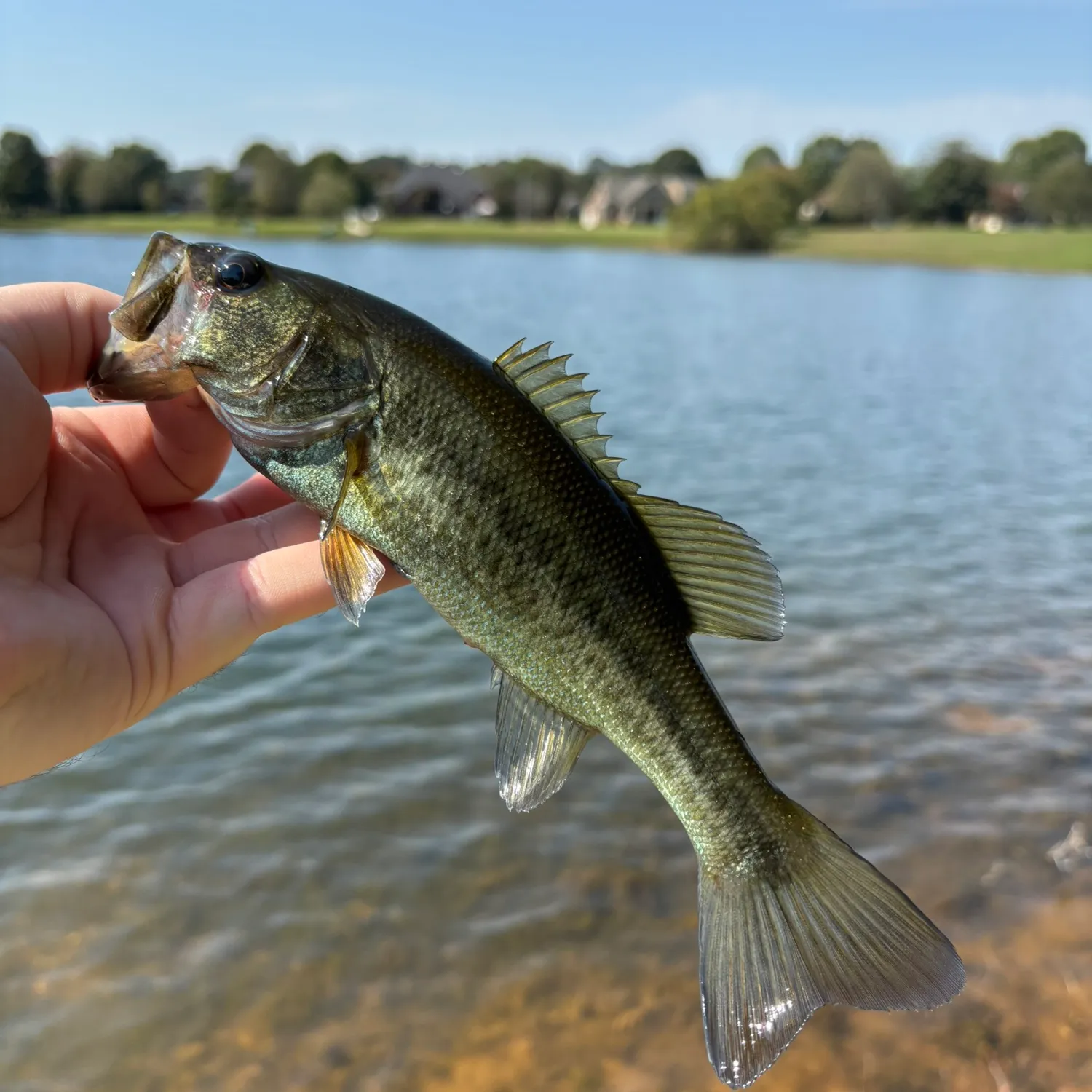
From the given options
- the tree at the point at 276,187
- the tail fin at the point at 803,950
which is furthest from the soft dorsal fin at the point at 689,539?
the tree at the point at 276,187

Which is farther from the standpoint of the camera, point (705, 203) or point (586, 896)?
point (705, 203)

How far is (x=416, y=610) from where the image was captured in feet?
34.2

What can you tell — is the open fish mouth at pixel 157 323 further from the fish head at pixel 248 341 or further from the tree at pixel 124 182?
the tree at pixel 124 182

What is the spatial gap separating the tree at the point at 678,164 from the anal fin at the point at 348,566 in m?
206

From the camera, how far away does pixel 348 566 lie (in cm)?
288

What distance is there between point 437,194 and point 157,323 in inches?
5799

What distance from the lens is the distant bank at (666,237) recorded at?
76.5 meters

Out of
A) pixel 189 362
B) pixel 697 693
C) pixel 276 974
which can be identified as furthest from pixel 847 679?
pixel 189 362

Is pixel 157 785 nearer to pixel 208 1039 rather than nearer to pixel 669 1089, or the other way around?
pixel 208 1039

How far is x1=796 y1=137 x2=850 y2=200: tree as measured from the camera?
140312mm

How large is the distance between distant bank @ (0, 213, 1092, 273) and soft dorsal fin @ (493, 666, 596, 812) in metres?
76.1

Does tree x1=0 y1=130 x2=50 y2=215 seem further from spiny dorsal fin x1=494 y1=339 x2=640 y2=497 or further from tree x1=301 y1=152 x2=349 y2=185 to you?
spiny dorsal fin x1=494 y1=339 x2=640 y2=497

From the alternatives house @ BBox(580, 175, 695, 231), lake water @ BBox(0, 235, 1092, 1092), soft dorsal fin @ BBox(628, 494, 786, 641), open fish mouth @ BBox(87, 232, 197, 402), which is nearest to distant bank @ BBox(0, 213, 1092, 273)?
house @ BBox(580, 175, 695, 231)

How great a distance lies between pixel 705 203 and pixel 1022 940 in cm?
9195
